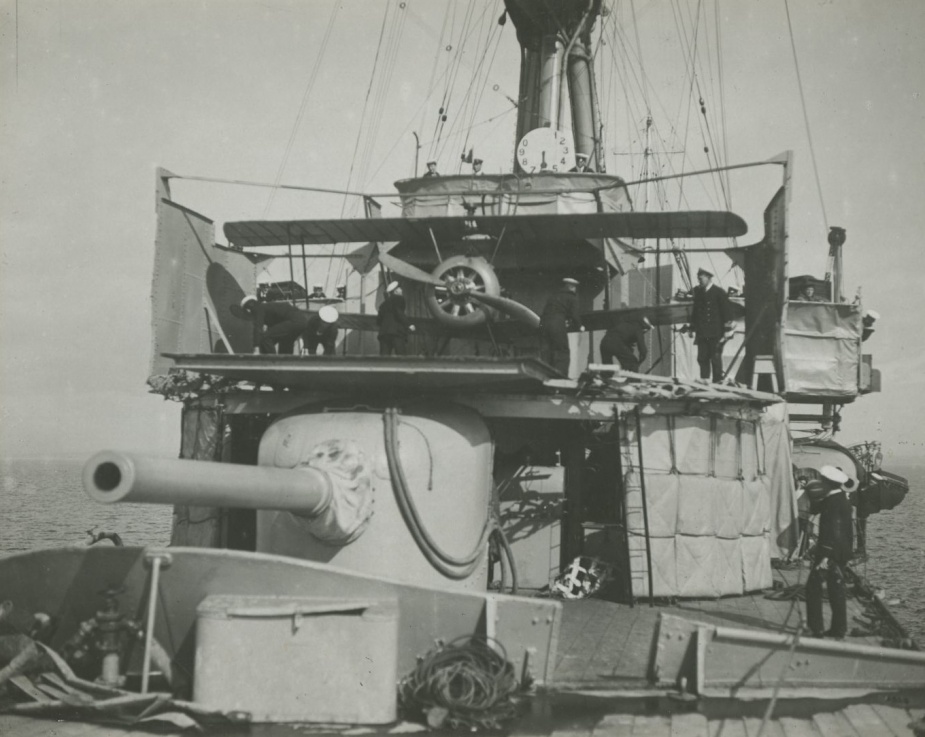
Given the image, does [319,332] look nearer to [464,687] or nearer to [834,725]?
[464,687]

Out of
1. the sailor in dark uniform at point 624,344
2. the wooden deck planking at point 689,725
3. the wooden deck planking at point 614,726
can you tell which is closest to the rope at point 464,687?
the wooden deck planking at point 614,726

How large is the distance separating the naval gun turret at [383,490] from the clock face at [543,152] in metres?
5.44

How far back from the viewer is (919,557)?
3538 centimetres

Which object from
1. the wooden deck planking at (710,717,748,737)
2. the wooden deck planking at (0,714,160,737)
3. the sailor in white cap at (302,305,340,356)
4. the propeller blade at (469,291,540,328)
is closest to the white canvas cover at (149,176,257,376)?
the sailor in white cap at (302,305,340,356)

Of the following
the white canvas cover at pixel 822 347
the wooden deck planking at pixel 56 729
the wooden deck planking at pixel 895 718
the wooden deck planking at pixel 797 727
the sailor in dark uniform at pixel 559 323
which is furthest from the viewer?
the white canvas cover at pixel 822 347

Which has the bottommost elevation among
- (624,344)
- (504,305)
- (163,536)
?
(163,536)

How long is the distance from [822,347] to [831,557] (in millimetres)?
10127

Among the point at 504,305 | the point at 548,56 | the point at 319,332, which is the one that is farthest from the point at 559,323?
the point at 548,56

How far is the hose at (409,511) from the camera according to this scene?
8.12m

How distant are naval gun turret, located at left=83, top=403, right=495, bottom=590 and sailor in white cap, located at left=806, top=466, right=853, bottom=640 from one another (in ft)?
9.54

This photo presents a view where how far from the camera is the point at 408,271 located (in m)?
11.7

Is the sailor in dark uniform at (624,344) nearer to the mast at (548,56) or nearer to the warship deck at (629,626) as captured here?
the warship deck at (629,626)

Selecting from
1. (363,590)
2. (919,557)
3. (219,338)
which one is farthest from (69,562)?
(919,557)

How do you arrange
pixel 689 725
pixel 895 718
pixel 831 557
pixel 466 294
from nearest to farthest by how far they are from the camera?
pixel 689 725 < pixel 895 718 < pixel 831 557 < pixel 466 294
